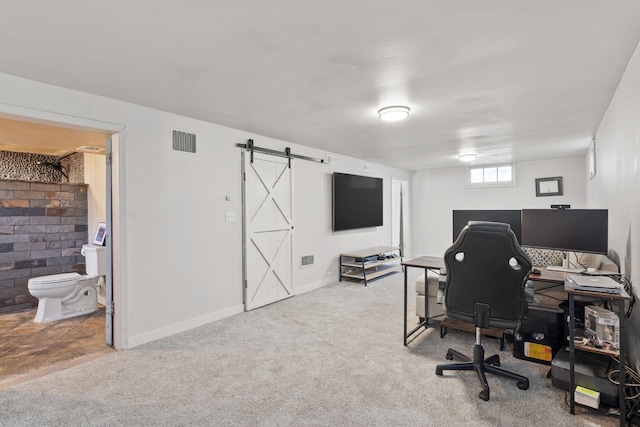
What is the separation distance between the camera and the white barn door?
4.22 meters

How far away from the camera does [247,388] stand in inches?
93.0

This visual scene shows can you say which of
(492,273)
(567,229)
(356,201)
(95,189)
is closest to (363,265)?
(356,201)

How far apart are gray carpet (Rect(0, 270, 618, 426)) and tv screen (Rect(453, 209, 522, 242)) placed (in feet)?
3.72

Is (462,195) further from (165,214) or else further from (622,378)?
(165,214)

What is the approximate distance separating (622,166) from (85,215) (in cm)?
634

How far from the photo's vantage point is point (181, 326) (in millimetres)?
3480

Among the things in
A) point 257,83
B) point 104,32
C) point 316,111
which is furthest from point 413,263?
→ point 104,32

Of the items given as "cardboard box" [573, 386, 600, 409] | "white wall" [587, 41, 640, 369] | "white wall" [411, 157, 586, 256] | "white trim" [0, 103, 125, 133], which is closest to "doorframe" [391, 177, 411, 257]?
"white wall" [411, 157, 586, 256]

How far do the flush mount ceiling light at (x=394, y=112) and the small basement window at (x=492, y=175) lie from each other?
5.08 meters

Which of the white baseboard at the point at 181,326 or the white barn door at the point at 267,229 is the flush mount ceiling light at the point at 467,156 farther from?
the white baseboard at the point at 181,326

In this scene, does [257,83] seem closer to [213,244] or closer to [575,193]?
[213,244]

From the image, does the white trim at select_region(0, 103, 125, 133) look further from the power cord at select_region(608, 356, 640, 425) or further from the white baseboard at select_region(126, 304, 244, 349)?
the power cord at select_region(608, 356, 640, 425)

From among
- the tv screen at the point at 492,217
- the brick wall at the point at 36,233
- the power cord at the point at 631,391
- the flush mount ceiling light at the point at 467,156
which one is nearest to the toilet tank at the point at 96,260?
the brick wall at the point at 36,233

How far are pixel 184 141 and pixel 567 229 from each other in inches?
149
